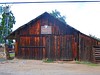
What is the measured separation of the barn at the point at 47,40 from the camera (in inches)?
1334

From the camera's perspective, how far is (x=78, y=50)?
→ 33625mm

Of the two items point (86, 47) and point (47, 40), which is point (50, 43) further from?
point (86, 47)

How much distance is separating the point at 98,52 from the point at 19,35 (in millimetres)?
8892

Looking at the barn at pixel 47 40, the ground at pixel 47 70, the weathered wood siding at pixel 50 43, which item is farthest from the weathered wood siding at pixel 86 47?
the ground at pixel 47 70

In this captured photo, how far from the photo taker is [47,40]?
1342 inches

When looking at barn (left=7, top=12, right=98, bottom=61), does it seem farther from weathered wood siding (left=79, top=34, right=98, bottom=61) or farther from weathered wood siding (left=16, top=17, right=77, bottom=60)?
weathered wood siding (left=79, top=34, right=98, bottom=61)

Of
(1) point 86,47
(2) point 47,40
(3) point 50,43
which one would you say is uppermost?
(2) point 47,40

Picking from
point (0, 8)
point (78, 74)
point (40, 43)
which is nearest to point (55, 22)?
point (40, 43)

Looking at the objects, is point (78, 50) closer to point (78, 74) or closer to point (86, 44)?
point (86, 44)

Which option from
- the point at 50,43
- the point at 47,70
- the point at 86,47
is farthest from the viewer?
the point at 50,43

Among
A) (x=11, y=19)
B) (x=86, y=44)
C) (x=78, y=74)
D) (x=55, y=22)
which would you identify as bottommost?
(x=78, y=74)

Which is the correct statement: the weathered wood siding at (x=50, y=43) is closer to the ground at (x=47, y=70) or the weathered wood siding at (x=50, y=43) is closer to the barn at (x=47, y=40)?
the barn at (x=47, y=40)

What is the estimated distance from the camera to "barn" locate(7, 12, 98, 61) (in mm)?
33875

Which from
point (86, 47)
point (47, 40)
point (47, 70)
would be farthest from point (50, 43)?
point (47, 70)
